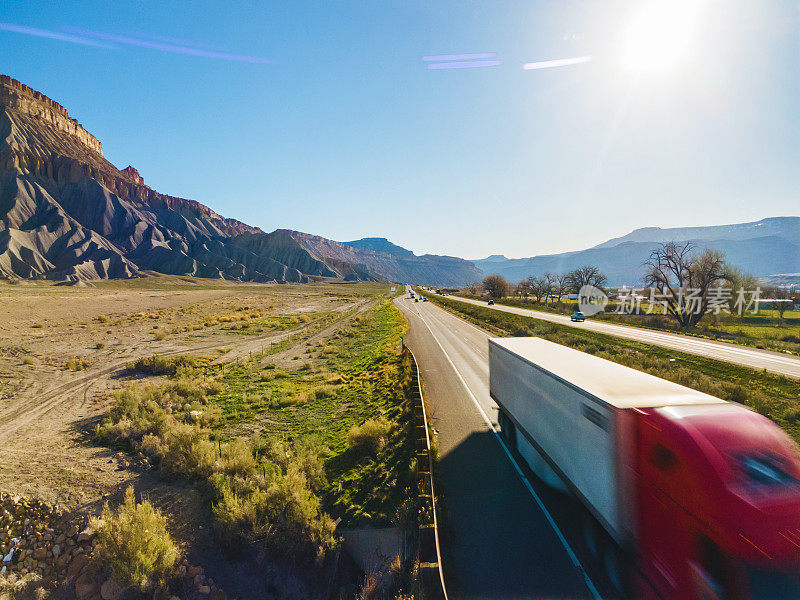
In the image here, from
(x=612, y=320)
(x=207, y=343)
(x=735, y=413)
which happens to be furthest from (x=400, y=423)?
(x=612, y=320)

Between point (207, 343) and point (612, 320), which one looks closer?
point (207, 343)

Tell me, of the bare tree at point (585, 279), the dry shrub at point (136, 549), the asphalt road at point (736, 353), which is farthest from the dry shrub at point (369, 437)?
the bare tree at point (585, 279)

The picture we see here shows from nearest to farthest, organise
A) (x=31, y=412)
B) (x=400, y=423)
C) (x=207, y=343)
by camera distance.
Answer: (x=400, y=423)
(x=31, y=412)
(x=207, y=343)

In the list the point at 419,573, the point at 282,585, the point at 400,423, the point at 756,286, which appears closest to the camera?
the point at 419,573

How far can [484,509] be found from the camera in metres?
8.01

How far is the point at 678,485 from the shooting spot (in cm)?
423

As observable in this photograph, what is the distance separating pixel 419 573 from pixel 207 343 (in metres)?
30.9

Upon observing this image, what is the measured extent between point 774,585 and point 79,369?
3025 centimetres

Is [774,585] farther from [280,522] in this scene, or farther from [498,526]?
[280,522]

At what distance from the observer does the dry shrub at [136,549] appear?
6.12 metres

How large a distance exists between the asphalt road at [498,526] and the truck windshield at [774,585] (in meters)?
3.03

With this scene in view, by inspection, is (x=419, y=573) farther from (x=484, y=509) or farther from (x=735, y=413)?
(x=735, y=413)

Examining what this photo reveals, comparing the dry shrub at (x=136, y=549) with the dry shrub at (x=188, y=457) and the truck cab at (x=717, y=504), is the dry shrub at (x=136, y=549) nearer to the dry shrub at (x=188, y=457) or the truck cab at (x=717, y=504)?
the dry shrub at (x=188, y=457)

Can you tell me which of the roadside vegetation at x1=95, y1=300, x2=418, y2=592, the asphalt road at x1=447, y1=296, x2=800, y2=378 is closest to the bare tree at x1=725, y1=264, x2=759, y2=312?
the asphalt road at x1=447, y1=296, x2=800, y2=378
